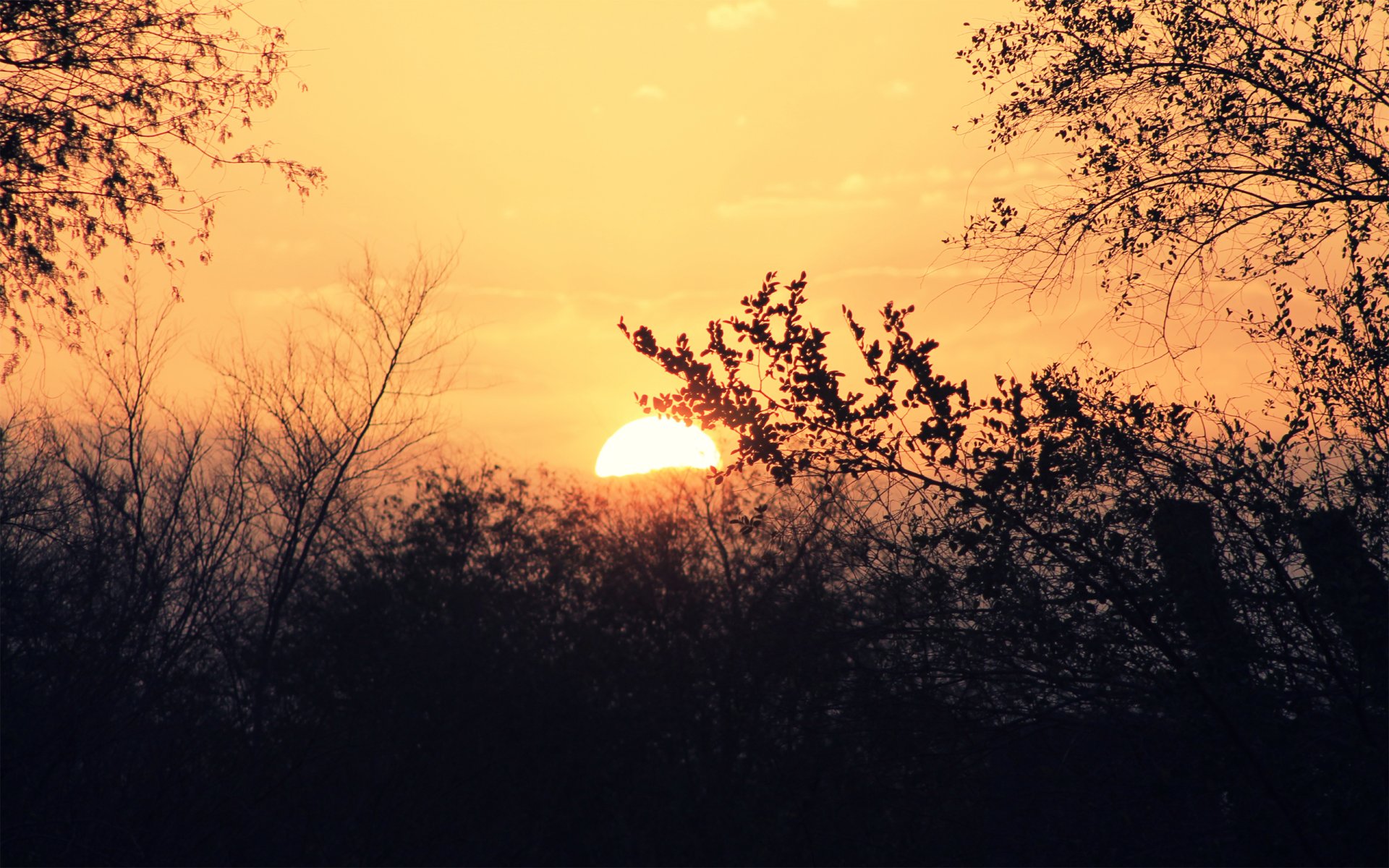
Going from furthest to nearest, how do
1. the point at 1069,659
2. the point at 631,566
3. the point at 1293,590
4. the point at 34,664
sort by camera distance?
the point at 631,566
the point at 34,664
the point at 1069,659
the point at 1293,590

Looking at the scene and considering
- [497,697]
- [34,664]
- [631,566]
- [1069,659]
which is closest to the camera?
[1069,659]

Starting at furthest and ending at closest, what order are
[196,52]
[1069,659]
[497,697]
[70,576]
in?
[497,697] < [70,576] < [196,52] < [1069,659]

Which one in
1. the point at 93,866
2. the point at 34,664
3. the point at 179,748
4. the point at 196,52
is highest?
the point at 196,52

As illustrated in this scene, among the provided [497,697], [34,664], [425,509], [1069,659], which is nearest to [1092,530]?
[1069,659]

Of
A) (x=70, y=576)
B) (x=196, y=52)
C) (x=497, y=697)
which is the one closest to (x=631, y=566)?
(x=497, y=697)

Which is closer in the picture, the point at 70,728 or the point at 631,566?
the point at 70,728

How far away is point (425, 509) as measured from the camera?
2500cm

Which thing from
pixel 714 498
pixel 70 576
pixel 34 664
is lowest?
pixel 34 664

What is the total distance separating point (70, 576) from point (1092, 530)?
7554 mm

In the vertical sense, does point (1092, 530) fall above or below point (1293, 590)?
above

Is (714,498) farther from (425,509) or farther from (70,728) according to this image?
(70,728)

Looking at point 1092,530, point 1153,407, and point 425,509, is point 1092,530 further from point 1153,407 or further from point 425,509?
point 425,509

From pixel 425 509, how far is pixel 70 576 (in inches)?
662

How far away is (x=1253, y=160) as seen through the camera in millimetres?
7070
